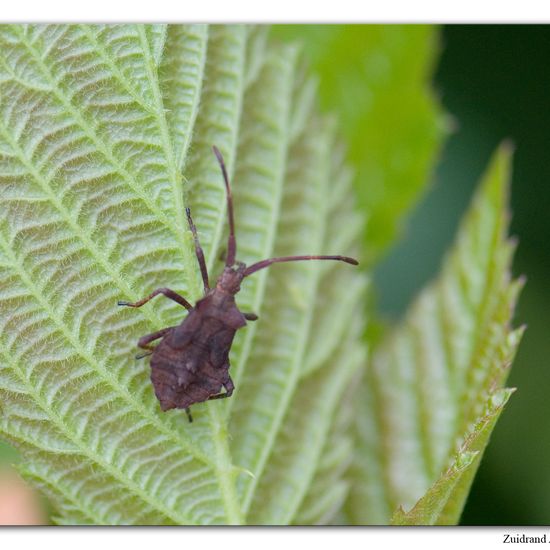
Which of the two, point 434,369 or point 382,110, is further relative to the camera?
point 382,110

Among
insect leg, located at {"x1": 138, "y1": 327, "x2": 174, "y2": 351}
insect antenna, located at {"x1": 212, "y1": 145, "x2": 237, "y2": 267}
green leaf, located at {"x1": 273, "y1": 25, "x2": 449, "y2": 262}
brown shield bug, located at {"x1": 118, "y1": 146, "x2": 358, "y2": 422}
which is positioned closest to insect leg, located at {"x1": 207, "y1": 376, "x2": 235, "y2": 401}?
brown shield bug, located at {"x1": 118, "y1": 146, "x2": 358, "y2": 422}

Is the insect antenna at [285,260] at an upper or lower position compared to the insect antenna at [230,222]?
lower

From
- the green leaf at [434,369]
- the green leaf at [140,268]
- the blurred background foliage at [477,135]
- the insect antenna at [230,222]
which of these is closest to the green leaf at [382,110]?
the blurred background foliage at [477,135]

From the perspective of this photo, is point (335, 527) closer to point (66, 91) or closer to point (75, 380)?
point (75, 380)

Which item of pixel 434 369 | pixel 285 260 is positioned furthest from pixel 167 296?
pixel 434 369

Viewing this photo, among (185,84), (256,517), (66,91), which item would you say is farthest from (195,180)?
(256,517)

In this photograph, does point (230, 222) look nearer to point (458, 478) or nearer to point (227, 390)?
point (227, 390)

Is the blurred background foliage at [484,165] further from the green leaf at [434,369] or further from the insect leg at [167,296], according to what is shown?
the insect leg at [167,296]
